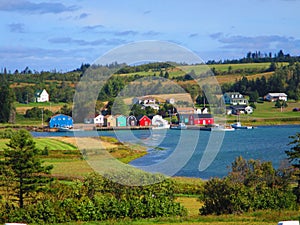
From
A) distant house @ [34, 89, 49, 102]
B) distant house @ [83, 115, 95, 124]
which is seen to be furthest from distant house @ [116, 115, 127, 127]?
distant house @ [34, 89, 49, 102]

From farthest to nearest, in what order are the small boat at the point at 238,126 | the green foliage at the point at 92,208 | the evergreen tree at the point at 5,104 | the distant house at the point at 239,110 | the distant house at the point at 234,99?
the distant house at the point at 234,99 < the distant house at the point at 239,110 < the evergreen tree at the point at 5,104 < the small boat at the point at 238,126 < the green foliage at the point at 92,208

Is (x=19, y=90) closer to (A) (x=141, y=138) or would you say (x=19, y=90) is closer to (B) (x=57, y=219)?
(A) (x=141, y=138)

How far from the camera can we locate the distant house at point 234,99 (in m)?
68.8

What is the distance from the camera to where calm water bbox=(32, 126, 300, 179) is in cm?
2141

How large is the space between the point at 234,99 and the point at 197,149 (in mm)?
33864

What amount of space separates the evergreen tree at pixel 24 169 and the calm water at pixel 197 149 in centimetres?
293

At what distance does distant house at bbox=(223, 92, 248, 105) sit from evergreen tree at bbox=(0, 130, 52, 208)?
53123mm

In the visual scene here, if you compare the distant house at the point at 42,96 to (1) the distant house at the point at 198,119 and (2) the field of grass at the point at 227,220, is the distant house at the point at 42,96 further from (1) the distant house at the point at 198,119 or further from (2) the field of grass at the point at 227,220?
(2) the field of grass at the point at 227,220

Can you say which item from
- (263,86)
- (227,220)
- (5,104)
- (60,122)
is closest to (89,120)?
(60,122)

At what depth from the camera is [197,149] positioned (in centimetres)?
3628

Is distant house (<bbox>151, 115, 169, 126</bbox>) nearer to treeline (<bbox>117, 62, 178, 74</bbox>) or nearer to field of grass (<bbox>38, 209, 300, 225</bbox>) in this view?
treeline (<bbox>117, 62, 178, 74</bbox>)

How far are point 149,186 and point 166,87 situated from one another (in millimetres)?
13884

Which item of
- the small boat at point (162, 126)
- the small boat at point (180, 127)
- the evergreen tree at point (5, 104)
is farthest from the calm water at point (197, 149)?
the evergreen tree at point (5, 104)

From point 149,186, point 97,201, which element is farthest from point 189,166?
point 97,201
